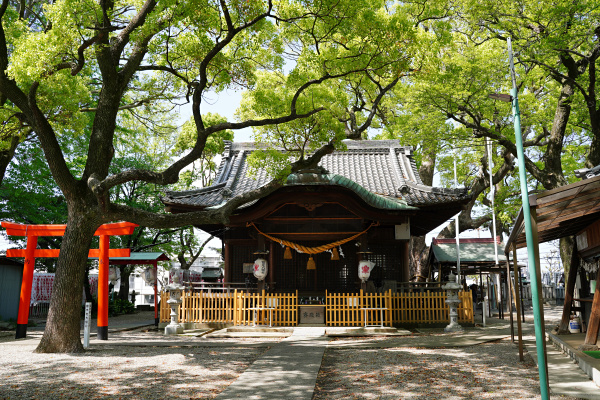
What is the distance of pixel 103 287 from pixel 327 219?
7.75 m

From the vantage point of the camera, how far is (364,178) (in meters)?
19.6

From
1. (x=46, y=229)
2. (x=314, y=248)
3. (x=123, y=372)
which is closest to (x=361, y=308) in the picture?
(x=314, y=248)

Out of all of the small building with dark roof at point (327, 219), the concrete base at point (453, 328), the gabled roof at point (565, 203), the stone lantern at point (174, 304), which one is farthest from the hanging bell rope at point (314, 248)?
the gabled roof at point (565, 203)

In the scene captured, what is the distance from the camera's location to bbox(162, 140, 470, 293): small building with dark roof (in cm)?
1554

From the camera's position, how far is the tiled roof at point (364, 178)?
16172mm

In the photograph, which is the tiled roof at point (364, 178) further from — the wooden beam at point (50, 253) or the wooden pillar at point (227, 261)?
the wooden beam at point (50, 253)

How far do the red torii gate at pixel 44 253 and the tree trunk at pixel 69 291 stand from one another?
74.1 inches

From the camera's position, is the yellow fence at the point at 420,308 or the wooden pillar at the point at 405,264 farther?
the wooden pillar at the point at 405,264

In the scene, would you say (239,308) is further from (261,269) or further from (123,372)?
(123,372)

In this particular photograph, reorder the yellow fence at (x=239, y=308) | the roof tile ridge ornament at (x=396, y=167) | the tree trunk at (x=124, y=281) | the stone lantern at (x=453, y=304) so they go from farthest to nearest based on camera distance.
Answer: the tree trunk at (x=124, y=281) → the roof tile ridge ornament at (x=396, y=167) → the yellow fence at (x=239, y=308) → the stone lantern at (x=453, y=304)

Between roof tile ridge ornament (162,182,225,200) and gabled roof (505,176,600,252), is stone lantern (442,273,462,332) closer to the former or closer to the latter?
gabled roof (505,176,600,252)

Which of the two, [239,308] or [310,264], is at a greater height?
[310,264]

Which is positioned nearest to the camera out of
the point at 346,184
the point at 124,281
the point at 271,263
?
the point at 346,184

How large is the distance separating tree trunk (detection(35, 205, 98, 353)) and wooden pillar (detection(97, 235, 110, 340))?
1.99m
